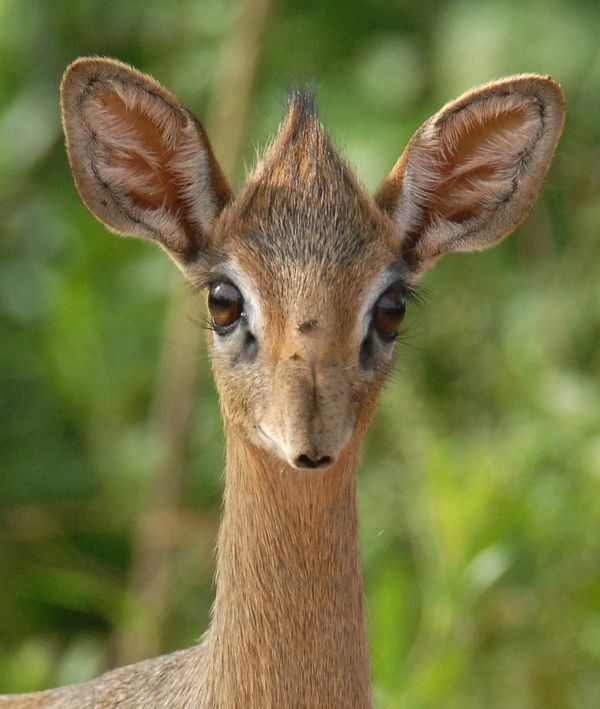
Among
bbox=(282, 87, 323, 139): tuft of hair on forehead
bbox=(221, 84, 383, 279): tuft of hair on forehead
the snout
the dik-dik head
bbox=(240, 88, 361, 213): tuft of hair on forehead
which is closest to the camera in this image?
the snout

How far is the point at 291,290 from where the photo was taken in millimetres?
2938

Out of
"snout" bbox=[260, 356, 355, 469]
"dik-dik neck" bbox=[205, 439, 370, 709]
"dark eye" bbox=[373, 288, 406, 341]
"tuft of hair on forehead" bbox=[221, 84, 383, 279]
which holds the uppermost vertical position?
"tuft of hair on forehead" bbox=[221, 84, 383, 279]

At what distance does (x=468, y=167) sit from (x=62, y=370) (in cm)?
302

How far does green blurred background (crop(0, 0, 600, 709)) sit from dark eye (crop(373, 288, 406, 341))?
1.63m

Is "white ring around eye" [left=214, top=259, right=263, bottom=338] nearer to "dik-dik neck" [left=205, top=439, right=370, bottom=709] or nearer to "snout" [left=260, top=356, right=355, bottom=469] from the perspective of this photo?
"snout" [left=260, top=356, right=355, bottom=469]

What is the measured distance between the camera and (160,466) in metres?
6.06

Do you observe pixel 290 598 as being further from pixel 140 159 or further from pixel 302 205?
pixel 140 159

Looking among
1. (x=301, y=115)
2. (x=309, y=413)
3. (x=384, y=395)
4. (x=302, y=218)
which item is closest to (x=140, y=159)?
(x=301, y=115)

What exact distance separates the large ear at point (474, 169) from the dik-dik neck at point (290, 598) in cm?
57

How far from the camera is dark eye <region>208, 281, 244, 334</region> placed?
305 centimetres

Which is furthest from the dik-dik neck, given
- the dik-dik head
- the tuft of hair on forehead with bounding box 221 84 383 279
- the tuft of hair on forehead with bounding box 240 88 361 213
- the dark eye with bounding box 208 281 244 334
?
the tuft of hair on forehead with bounding box 240 88 361 213

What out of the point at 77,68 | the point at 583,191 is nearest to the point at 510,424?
the point at 583,191

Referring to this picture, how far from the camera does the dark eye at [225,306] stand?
120 inches

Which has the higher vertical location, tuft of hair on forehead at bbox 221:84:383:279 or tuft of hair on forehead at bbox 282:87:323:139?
tuft of hair on forehead at bbox 282:87:323:139
